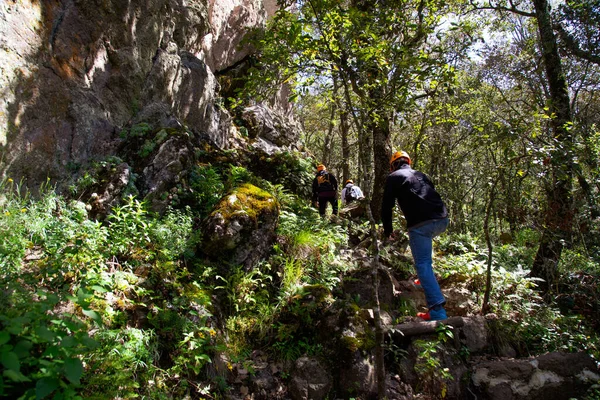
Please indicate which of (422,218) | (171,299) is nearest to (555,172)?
(422,218)

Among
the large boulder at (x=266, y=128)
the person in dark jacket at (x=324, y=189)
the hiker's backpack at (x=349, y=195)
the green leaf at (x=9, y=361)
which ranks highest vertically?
the large boulder at (x=266, y=128)

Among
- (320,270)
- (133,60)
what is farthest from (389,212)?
(133,60)

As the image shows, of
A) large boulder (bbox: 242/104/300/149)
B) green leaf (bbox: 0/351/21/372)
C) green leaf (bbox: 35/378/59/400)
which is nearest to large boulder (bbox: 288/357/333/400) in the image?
green leaf (bbox: 35/378/59/400)

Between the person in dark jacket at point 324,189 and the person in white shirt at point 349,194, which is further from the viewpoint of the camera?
the person in white shirt at point 349,194

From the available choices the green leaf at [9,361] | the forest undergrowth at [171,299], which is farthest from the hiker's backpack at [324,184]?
the green leaf at [9,361]

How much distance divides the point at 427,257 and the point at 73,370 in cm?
425

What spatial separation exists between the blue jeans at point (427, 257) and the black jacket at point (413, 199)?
110 millimetres

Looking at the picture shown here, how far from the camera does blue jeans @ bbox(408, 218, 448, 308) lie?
4.71m

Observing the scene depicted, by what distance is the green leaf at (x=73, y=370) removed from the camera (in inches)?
71.6

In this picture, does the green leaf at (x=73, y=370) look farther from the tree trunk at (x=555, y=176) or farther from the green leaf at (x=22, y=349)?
the tree trunk at (x=555, y=176)

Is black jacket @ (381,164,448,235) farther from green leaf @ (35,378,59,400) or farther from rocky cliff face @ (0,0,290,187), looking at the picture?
rocky cliff face @ (0,0,290,187)

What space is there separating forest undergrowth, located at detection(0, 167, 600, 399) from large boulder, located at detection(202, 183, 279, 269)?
216 mm

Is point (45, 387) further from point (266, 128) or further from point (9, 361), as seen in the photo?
point (266, 128)

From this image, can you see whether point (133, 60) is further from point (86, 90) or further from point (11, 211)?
point (11, 211)
